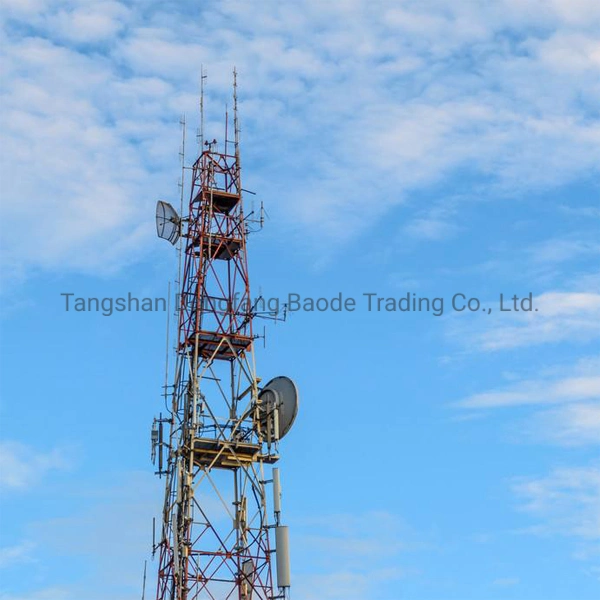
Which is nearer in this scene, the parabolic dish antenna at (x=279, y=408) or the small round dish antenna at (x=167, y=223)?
the parabolic dish antenna at (x=279, y=408)

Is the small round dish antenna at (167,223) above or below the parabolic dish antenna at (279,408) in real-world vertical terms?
above

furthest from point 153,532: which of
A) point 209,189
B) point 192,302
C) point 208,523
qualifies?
point 209,189

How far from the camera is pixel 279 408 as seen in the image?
73.2m

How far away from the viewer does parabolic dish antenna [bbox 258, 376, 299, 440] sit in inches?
2857

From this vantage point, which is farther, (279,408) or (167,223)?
(167,223)

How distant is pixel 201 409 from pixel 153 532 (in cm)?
736

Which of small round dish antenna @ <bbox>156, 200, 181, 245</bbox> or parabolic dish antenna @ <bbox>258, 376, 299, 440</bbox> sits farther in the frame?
small round dish antenna @ <bbox>156, 200, 181, 245</bbox>

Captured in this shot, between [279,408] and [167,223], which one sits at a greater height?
[167,223]

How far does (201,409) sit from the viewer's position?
72562 mm

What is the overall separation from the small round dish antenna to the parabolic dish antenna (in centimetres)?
1109

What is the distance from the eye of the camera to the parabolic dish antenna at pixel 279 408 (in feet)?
238

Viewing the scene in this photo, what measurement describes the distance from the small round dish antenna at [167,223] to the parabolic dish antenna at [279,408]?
11.1 metres

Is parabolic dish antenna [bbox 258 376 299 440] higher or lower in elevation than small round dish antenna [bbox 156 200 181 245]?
lower

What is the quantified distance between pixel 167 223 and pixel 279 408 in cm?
1355
